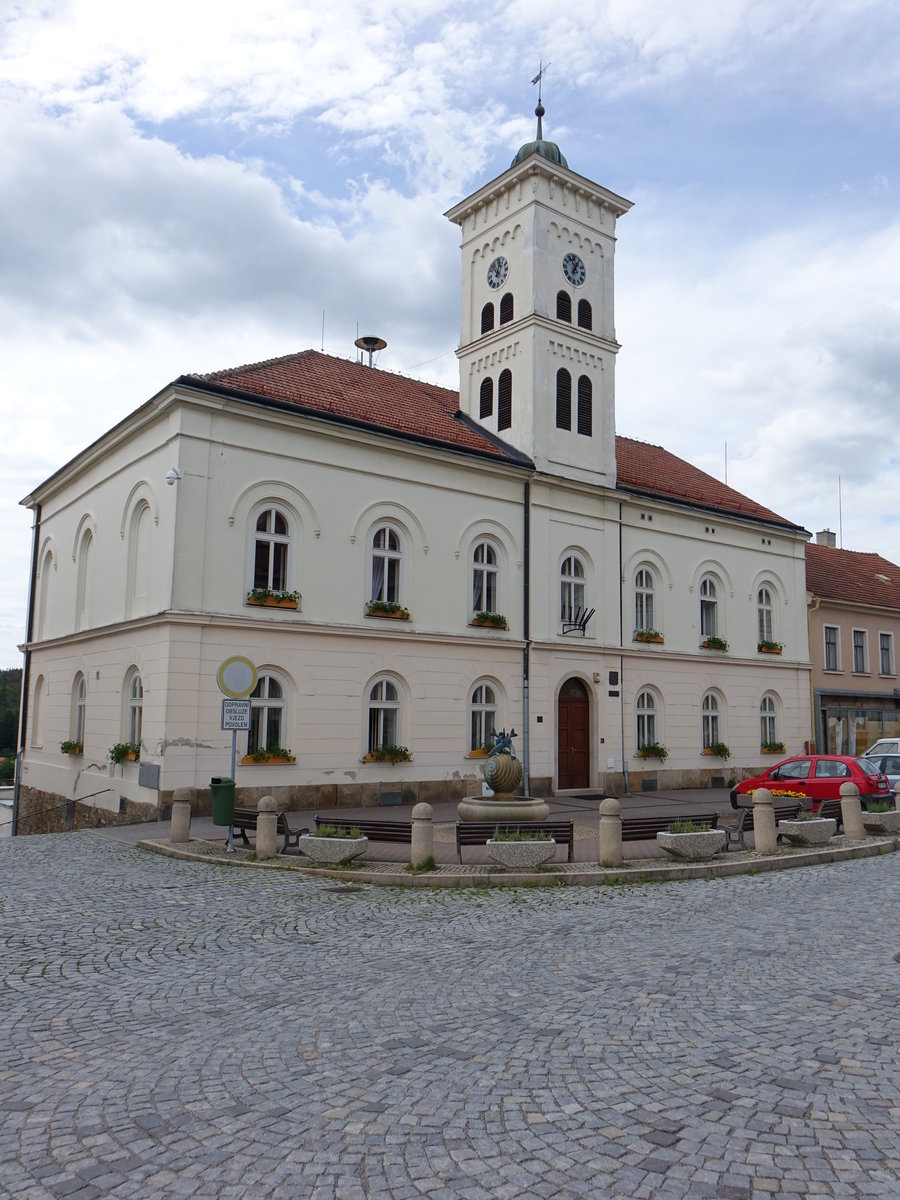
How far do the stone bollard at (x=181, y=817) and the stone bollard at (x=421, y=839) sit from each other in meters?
4.83

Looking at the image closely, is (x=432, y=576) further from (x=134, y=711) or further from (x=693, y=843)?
(x=693, y=843)

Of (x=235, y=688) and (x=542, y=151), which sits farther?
(x=542, y=151)

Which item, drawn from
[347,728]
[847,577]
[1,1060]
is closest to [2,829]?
[347,728]

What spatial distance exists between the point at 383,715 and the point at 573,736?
6784mm

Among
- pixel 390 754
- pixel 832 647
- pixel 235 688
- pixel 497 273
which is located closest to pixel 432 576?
pixel 390 754

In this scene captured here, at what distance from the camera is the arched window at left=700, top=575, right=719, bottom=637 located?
31188 mm

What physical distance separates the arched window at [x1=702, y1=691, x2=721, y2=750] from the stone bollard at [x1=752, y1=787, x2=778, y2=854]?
51.3ft

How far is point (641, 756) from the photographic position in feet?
91.5

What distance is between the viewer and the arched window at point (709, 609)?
1228 inches

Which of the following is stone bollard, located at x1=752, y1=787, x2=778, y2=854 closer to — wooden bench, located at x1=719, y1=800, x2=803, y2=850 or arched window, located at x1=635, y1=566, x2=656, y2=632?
wooden bench, located at x1=719, y1=800, x2=803, y2=850

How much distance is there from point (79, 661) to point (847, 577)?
30.4 meters

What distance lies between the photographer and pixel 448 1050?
235 inches

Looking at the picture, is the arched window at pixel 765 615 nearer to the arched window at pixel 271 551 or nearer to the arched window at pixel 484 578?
the arched window at pixel 484 578

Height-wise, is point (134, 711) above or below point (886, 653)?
below
